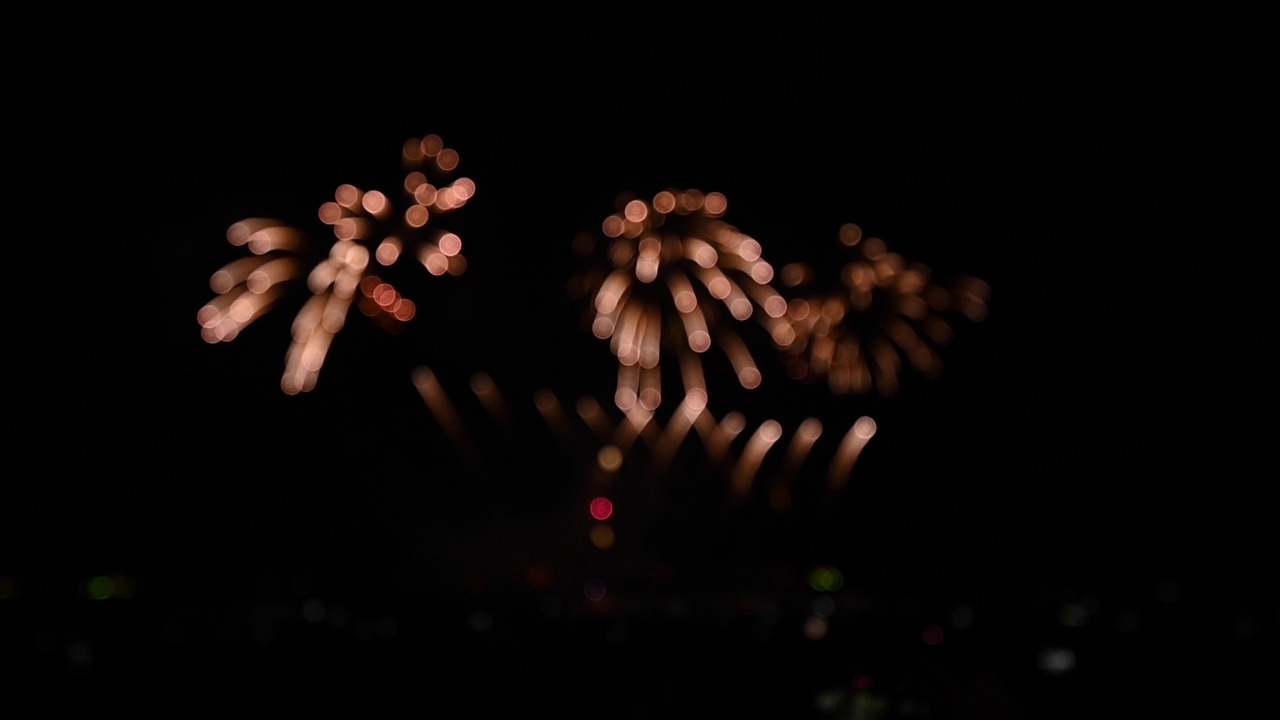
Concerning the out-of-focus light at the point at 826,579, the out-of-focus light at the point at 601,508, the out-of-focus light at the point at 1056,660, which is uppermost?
the out-of-focus light at the point at 1056,660

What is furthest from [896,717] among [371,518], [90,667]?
[371,518]

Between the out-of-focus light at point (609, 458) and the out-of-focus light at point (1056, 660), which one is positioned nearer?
the out-of-focus light at point (1056, 660)

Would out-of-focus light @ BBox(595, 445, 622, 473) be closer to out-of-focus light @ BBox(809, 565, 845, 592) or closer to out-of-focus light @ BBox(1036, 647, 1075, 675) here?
out-of-focus light @ BBox(809, 565, 845, 592)

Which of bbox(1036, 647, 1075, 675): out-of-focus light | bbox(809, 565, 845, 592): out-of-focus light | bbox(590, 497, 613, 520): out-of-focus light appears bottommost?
bbox(809, 565, 845, 592): out-of-focus light

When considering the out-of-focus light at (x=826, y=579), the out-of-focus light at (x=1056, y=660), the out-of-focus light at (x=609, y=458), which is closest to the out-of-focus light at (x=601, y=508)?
the out-of-focus light at (x=609, y=458)

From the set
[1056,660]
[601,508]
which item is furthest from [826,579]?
[1056,660]

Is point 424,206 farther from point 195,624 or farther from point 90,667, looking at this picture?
point 90,667

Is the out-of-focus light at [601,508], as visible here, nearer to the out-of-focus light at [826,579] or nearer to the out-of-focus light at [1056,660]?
the out-of-focus light at [826,579]

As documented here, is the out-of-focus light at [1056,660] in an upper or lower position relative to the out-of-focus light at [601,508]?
upper

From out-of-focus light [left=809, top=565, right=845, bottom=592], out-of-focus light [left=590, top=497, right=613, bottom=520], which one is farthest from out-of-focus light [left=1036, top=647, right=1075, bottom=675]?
out-of-focus light [left=590, top=497, right=613, bottom=520]
